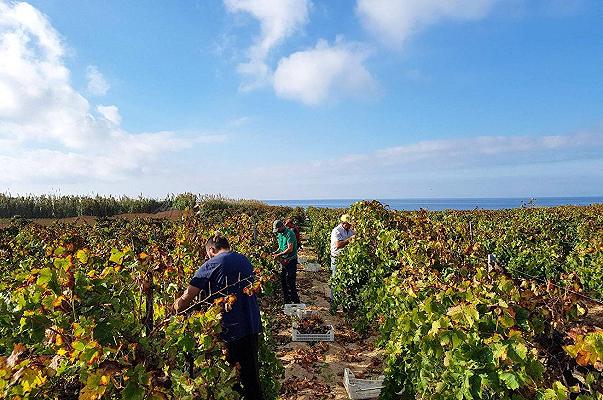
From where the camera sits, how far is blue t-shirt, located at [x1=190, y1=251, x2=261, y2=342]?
3865mm

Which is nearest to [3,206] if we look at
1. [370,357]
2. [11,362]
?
[370,357]

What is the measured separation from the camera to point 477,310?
2908mm

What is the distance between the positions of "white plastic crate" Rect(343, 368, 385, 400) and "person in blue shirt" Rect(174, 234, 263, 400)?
1.56 metres

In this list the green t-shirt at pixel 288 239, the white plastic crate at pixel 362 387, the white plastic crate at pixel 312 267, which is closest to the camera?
the white plastic crate at pixel 362 387

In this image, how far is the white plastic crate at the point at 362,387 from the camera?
17.0ft

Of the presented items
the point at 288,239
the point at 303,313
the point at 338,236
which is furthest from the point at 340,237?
the point at 303,313

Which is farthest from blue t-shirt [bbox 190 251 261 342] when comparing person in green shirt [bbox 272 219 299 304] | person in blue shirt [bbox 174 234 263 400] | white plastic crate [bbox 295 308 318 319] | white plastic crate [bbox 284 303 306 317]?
person in green shirt [bbox 272 219 299 304]

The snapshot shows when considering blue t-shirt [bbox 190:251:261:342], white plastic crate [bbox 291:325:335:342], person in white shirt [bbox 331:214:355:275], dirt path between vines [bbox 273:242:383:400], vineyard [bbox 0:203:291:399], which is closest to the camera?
vineyard [bbox 0:203:291:399]

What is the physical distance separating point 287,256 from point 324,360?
9.28 feet

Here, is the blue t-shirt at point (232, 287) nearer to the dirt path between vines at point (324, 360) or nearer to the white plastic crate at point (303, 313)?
the dirt path between vines at point (324, 360)

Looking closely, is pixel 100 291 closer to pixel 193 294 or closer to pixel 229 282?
pixel 193 294

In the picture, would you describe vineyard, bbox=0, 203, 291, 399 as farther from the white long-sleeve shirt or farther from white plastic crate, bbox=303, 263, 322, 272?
white plastic crate, bbox=303, 263, 322, 272

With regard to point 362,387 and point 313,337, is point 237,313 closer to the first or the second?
point 362,387

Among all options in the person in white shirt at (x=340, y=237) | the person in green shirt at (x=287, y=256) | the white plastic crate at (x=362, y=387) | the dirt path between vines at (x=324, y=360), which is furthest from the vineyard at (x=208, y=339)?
the person in green shirt at (x=287, y=256)
